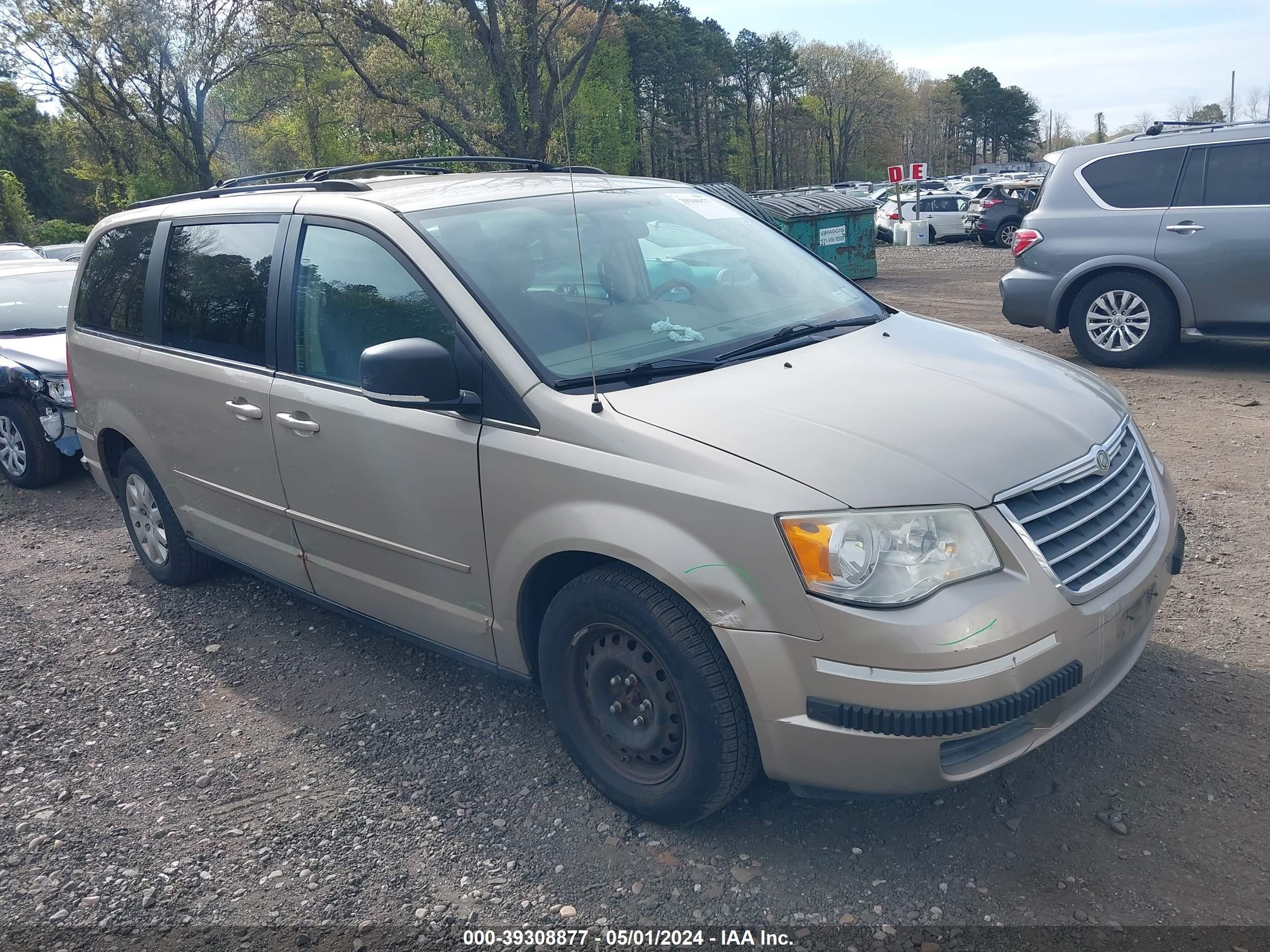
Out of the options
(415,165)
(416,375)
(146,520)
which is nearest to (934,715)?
(416,375)

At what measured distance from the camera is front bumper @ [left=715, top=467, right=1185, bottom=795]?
236 centimetres

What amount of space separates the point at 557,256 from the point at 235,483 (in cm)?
170

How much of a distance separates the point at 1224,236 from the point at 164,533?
24.9 ft

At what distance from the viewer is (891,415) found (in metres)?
2.74

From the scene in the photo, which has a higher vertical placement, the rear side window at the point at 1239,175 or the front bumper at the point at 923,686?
the rear side window at the point at 1239,175

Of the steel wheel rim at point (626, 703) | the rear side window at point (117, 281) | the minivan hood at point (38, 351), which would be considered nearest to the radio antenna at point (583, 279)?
the steel wheel rim at point (626, 703)

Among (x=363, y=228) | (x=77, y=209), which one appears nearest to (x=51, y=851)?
(x=363, y=228)

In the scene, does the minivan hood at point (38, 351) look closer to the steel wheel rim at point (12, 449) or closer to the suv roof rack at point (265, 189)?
the steel wheel rim at point (12, 449)

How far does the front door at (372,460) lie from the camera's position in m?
3.15

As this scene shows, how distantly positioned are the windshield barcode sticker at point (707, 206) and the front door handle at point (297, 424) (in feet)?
5.44

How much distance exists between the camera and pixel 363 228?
11.1 feet

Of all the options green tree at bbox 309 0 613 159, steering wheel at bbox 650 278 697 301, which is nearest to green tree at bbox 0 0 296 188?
green tree at bbox 309 0 613 159

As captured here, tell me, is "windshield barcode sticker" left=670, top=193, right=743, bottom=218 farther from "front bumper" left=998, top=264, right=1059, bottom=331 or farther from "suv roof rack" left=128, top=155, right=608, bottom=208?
"front bumper" left=998, top=264, right=1059, bottom=331

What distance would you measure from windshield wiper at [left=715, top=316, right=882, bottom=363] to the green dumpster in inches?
446
